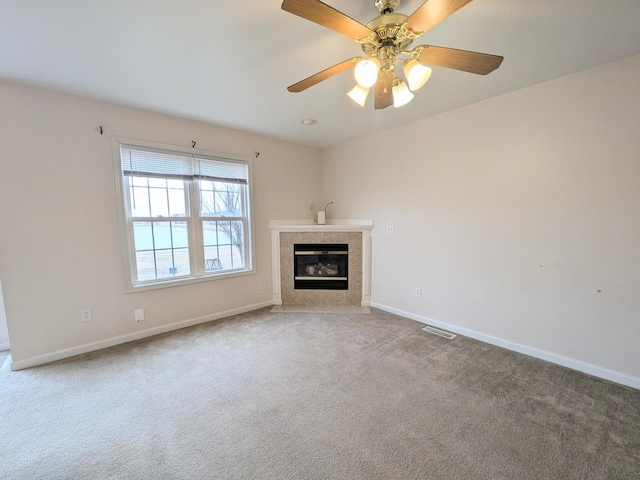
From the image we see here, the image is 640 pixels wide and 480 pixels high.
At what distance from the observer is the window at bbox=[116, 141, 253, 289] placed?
2.94 metres

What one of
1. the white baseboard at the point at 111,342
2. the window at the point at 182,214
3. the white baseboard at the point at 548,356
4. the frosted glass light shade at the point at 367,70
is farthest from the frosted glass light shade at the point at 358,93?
the white baseboard at the point at 111,342

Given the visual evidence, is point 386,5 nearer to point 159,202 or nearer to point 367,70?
point 367,70

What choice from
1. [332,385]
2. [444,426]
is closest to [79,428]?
[332,385]

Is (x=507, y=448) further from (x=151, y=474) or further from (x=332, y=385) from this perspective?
(x=151, y=474)

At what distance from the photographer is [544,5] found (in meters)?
1.50

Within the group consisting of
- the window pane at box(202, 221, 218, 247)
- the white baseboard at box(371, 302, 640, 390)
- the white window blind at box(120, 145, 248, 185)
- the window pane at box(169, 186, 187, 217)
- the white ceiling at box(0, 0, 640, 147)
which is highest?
the white ceiling at box(0, 0, 640, 147)

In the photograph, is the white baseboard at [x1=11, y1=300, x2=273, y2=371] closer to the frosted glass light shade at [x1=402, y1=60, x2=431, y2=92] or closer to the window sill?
the window sill

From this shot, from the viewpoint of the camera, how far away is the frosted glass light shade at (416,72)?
1466 mm

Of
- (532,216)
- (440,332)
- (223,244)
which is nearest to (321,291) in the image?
(223,244)

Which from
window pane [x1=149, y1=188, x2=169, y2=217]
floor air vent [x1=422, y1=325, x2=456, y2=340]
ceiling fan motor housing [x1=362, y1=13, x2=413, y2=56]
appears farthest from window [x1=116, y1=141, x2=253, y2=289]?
ceiling fan motor housing [x1=362, y1=13, x2=413, y2=56]

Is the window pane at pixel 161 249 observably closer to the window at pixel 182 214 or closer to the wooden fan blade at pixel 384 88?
the window at pixel 182 214

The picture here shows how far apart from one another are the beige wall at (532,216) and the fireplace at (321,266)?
786 millimetres

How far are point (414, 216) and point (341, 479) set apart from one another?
2815mm

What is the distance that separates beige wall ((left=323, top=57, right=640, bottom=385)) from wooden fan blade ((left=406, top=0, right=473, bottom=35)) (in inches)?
73.9
